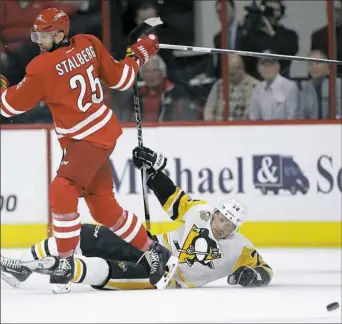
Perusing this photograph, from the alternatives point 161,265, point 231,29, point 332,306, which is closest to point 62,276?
point 161,265

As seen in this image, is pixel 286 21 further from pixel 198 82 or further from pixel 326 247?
pixel 326 247

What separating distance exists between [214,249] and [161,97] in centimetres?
210

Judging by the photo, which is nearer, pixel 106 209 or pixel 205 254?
pixel 106 209

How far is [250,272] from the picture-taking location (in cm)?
479

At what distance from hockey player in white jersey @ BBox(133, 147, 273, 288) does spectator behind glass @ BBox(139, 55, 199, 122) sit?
177cm

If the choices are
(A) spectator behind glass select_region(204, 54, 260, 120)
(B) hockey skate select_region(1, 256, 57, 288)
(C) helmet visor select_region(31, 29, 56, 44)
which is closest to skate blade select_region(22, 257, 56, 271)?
(B) hockey skate select_region(1, 256, 57, 288)

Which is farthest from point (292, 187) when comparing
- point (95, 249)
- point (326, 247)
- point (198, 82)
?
point (95, 249)

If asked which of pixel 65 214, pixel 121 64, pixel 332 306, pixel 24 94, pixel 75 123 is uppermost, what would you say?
pixel 121 64

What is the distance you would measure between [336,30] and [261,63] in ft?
1.55

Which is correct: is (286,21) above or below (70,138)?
above

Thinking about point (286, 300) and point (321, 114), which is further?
point (321, 114)

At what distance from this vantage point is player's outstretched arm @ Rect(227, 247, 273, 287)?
15.7 ft

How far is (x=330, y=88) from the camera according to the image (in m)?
6.73

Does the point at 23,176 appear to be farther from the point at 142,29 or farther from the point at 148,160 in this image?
the point at 148,160
